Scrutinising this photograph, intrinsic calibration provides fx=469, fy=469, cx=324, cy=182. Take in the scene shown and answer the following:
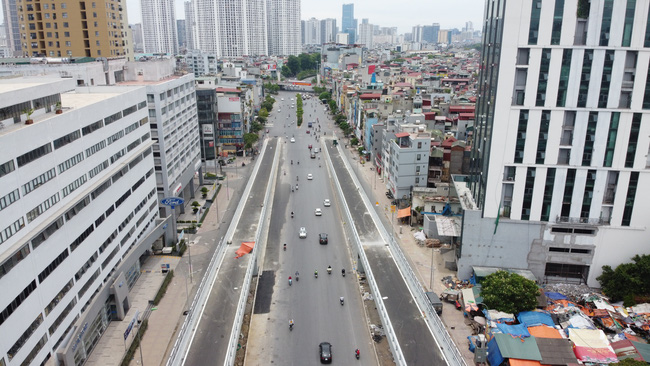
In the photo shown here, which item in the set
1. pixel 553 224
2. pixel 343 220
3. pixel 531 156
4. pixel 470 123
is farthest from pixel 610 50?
pixel 470 123

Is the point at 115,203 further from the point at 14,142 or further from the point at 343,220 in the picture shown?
the point at 343,220

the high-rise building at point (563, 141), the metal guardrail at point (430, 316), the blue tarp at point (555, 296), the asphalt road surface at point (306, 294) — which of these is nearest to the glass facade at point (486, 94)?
the high-rise building at point (563, 141)

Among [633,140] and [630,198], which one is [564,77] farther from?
[630,198]

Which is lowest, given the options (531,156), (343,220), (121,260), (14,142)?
(343,220)

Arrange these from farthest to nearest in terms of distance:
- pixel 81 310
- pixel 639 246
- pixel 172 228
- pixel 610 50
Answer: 1. pixel 172 228
2. pixel 639 246
3. pixel 610 50
4. pixel 81 310

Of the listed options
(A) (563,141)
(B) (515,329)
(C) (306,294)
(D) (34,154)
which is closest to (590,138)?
(A) (563,141)

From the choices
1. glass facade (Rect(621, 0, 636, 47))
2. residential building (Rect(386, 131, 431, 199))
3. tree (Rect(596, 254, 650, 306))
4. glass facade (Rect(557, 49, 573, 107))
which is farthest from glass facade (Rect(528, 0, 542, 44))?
residential building (Rect(386, 131, 431, 199))

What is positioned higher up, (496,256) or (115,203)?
(115,203)
